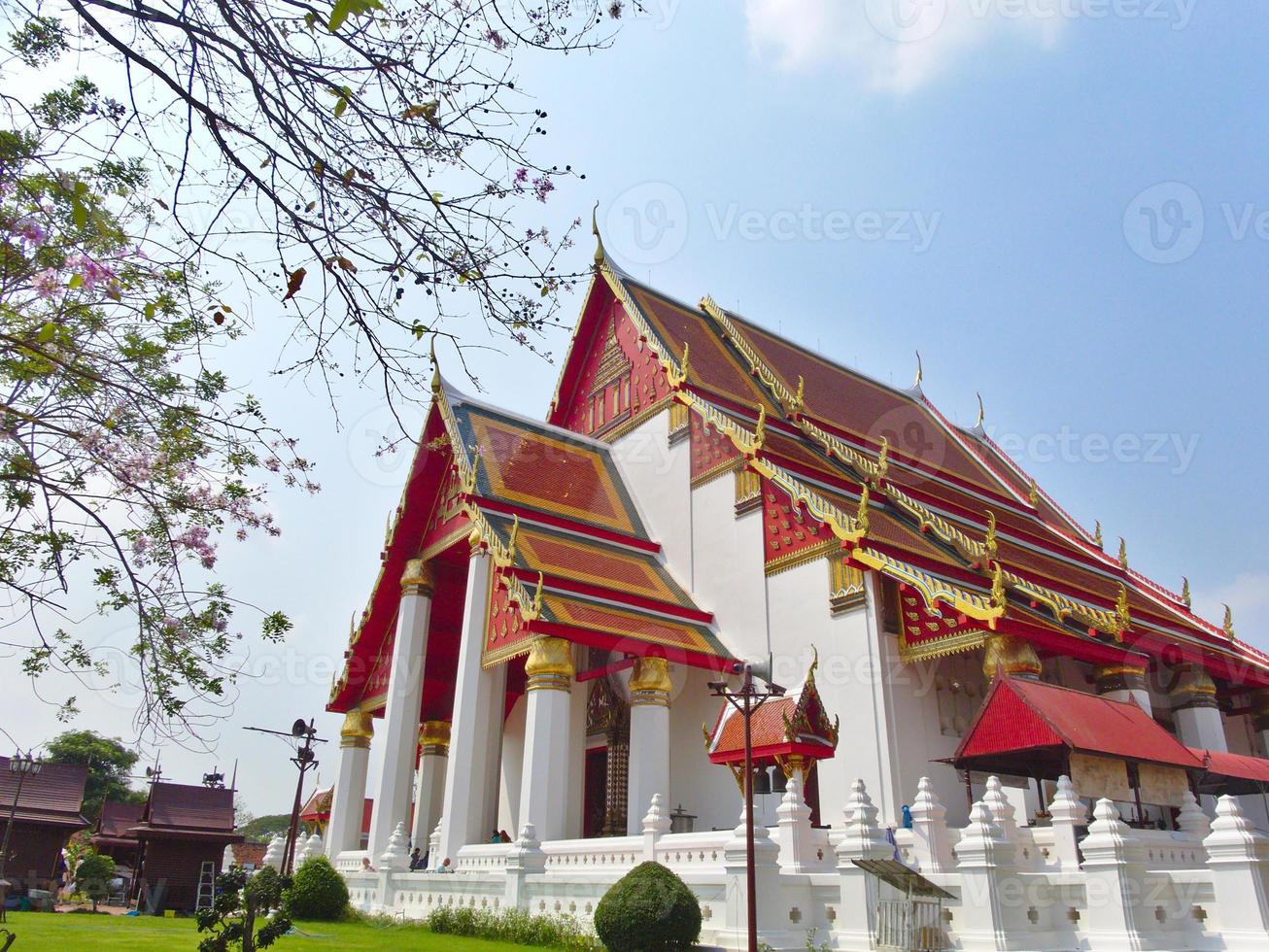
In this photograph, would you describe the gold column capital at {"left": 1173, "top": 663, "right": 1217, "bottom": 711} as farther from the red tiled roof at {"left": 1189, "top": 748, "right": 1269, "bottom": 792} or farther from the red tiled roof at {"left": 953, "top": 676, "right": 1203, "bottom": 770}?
the red tiled roof at {"left": 953, "top": 676, "right": 1203, "bottom": 770}

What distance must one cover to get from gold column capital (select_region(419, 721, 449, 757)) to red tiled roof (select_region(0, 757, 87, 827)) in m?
9.34

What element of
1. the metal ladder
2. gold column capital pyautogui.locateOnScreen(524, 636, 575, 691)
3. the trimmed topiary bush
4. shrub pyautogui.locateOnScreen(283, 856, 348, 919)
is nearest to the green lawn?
shrub pyautogui.locateOnScreen(283, 856, 348, 919)

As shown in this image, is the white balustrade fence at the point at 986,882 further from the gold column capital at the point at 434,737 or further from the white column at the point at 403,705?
the gold column capital at the point at 434,737

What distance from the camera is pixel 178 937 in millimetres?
9234

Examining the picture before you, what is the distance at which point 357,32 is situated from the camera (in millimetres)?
3660

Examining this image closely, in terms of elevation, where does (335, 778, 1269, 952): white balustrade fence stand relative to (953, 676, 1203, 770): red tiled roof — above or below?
below

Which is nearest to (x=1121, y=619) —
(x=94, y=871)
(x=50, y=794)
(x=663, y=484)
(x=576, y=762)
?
(x=663, y=484)

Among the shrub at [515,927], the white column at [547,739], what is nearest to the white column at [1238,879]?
the shrub at [515,927]

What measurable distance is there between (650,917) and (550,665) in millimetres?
4843

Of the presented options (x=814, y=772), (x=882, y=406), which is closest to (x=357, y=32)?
(x=814, y=772)

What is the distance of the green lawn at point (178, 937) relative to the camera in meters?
7.98

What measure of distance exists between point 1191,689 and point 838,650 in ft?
18.5

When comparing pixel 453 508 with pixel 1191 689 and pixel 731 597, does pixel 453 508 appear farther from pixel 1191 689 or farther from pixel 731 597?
pixel 1191 689

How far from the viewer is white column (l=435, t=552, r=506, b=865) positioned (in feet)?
40.1
